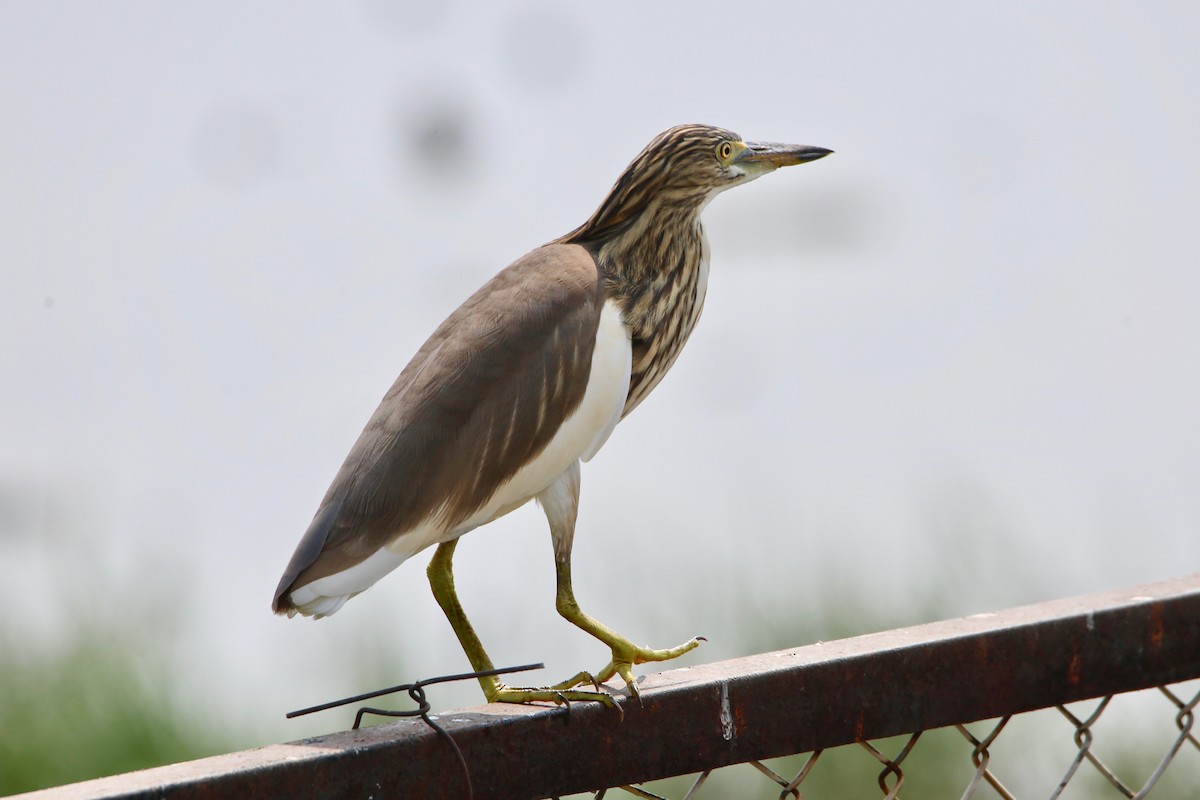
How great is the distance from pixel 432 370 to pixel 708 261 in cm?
53

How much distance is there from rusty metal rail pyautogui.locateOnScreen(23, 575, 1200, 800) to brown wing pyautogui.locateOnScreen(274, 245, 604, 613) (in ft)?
1.43

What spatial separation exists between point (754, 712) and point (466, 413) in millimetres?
631

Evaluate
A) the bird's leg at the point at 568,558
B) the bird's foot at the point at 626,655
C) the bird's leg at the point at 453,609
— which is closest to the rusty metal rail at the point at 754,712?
the bird's foot at the point at 626,655

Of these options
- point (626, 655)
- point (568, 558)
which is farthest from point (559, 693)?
point (568, 558)

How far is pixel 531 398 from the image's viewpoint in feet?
5.38

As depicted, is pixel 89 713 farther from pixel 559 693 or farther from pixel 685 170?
pixel 559 693

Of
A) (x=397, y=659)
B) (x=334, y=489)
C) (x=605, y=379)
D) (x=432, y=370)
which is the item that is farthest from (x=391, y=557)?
(x=397, y=659)

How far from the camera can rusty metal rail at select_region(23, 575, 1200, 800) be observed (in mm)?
921

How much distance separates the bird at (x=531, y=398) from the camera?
152cm

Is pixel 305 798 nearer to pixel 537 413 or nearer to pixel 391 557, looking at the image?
pixel 391 557

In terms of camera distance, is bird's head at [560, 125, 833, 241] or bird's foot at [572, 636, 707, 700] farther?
bird's head at [560, 125, 833, 241]

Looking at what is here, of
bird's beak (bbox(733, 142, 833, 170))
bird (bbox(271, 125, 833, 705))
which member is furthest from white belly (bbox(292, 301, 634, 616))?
bird's beak (bbox(733, 142, 833, 170))

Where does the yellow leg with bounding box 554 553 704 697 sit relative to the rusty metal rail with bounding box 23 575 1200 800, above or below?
below

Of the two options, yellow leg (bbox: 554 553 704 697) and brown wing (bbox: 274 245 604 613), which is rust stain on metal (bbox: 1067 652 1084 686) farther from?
brown wing (bbox: 274 245 604 613)
